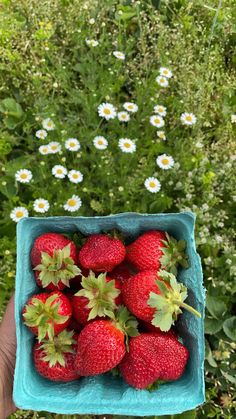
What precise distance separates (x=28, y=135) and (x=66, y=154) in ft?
0.56

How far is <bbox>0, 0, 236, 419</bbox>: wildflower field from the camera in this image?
1850 millimetres

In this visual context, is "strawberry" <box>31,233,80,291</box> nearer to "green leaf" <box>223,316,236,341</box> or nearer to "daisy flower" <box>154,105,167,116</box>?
"green leaf" <box>223,316,236,341</box>

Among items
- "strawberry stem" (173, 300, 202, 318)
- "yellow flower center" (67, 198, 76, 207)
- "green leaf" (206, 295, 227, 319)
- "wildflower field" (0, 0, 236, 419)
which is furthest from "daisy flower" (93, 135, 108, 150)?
"strawberry stem" (173, 300, 202, 318)

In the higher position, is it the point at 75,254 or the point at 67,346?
the point at 75,254

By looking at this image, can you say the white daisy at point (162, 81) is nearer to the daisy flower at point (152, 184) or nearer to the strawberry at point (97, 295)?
the daisy flower at point (152, 184)

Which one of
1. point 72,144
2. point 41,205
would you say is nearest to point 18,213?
point 41,205

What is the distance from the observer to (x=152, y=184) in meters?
1.87

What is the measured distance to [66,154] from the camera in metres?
2.01

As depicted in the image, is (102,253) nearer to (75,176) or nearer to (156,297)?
(156,297)

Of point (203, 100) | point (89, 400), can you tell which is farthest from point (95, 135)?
point (89, 400)

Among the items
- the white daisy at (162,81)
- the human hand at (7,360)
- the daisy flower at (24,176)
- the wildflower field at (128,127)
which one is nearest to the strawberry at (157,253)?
the human hand at (7,360)

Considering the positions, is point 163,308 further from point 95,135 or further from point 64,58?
point 64,58

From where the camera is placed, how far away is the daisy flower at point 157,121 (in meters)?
1.96

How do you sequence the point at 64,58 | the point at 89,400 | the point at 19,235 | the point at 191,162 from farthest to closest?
the point at 64,58, the point at 191,162, the point at 19,235, the point at 89,400
